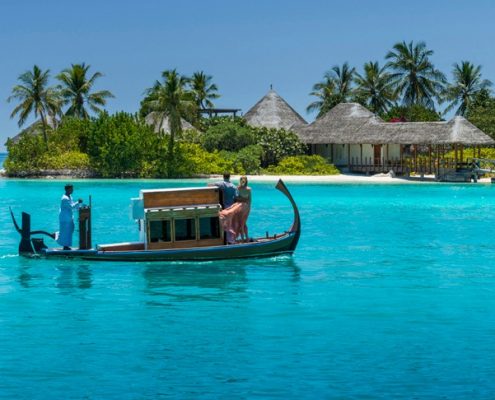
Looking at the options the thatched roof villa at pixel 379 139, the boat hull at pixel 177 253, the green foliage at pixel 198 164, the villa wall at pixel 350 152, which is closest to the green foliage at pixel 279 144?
the thatched roof villa at pixel 379 139

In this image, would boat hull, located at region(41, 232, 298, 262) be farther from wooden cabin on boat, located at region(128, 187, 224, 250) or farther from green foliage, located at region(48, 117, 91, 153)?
green foliage, located at region(48, 117, 91, 153)

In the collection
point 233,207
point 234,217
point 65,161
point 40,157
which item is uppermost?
point 40,157

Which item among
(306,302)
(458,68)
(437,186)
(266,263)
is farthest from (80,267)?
(458,68)

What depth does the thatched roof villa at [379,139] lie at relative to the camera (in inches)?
2426

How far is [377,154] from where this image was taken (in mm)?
67438

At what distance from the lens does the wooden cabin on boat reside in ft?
62.6

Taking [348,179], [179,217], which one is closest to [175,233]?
[179,217]

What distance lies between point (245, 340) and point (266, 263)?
7.52m

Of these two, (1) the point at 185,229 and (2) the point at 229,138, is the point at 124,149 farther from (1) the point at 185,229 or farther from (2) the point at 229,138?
(1) the point at 185,229

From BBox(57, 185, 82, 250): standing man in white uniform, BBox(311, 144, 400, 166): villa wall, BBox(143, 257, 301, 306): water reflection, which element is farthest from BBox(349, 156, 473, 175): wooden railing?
BBox(57, 185, 82, 250): standing man in white uniform

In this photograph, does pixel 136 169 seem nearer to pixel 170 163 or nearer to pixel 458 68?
pixel 170 163

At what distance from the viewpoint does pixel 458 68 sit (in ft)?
271

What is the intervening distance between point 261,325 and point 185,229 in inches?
239

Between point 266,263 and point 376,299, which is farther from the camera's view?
point 266,263
